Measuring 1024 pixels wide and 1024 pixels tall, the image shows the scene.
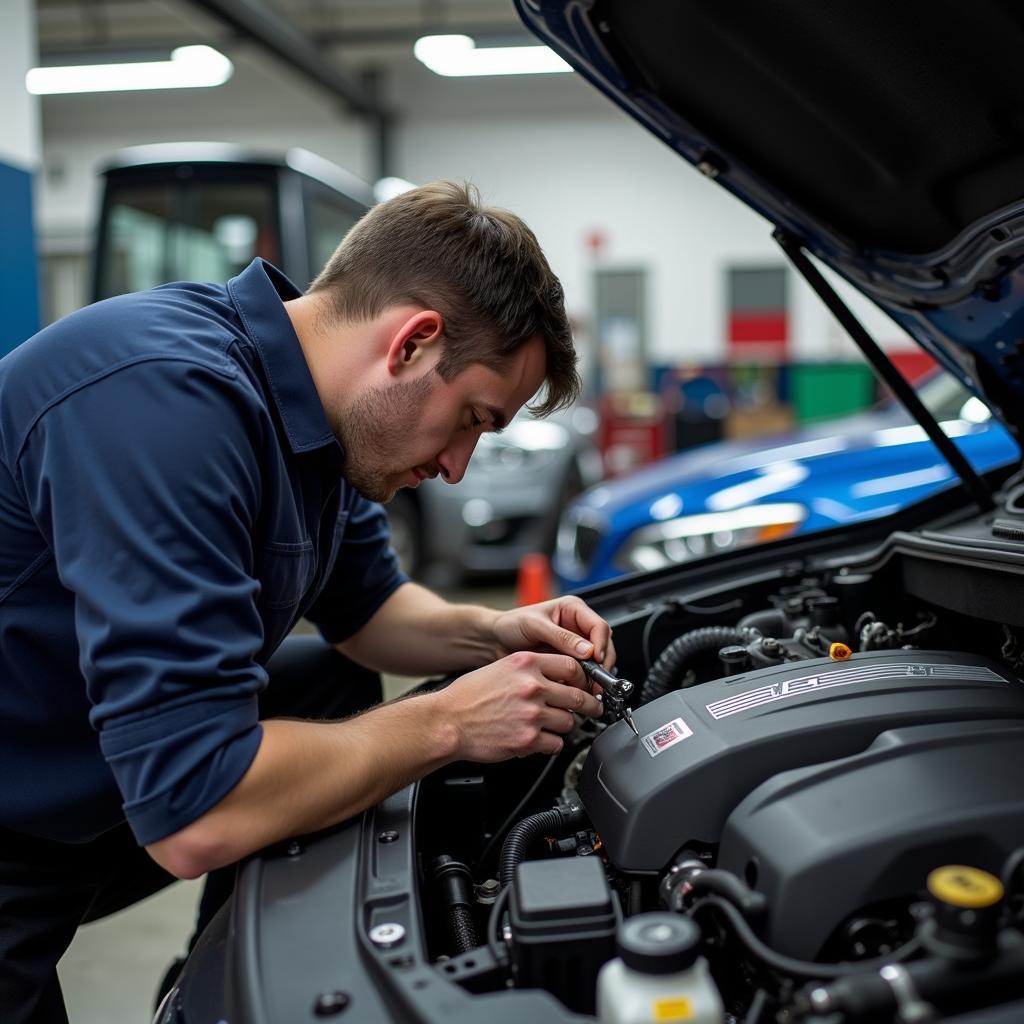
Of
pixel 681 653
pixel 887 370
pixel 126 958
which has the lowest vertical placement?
pixel 126 958

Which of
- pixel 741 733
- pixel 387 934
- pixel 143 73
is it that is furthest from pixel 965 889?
pixel 143 73

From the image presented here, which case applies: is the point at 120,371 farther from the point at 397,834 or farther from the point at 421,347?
the point at 397,834

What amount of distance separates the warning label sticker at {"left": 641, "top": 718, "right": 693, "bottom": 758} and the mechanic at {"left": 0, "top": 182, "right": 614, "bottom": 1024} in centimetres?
11

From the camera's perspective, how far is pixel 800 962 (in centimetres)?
78

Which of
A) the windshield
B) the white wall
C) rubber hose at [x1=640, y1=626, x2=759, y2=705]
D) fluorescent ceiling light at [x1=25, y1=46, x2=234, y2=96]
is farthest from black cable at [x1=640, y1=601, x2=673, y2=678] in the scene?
the white wall

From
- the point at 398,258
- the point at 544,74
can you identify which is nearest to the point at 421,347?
the point at 398,258

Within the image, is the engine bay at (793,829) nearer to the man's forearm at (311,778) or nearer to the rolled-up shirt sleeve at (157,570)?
the man's forearm at (311,778)

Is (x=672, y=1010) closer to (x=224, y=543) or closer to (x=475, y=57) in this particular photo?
(x=224, y=543)

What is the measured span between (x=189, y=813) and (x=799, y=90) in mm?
1079

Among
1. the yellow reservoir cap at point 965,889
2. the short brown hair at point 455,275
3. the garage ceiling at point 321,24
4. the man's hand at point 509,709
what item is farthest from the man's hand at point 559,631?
the garage ceiling at point 321,24

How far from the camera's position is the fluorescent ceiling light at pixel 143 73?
315 inches

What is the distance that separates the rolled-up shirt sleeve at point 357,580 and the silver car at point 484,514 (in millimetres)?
2958

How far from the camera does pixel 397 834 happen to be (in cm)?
100

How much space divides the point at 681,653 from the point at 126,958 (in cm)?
143
